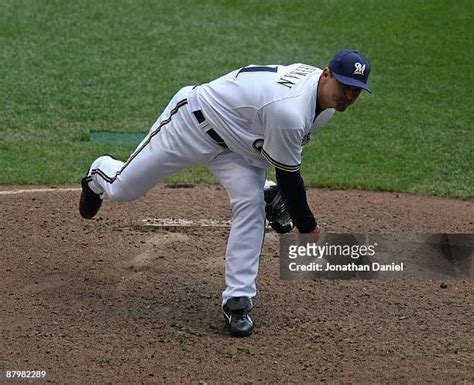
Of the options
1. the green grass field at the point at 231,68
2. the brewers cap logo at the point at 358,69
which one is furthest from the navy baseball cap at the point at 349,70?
the green grass field at the point at 231,68

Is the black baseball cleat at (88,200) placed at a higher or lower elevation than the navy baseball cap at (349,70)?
lower

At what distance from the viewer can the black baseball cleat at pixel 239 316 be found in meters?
6.00

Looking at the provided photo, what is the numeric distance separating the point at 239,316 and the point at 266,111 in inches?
48.7

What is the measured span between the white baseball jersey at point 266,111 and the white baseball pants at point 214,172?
0.10m

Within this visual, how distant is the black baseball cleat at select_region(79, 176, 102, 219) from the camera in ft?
23.1

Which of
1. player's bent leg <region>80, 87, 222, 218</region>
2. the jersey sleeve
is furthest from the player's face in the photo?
player's bent leg <region>80, 87, 222, 218</region>

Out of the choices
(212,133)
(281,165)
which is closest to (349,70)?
(281,165)

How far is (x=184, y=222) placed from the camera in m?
7.93

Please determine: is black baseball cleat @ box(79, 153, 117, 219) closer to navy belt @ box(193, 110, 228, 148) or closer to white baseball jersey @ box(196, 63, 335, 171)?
navy belt @ box(193, 110, 228, 148)

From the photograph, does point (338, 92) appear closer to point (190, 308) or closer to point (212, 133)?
point (212, 133)

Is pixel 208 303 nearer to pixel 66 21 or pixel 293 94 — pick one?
pixel 293 94

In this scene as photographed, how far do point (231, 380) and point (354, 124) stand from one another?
594 cm

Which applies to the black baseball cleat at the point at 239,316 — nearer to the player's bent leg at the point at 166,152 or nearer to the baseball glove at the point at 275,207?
the baseball glove at the point at 275,207

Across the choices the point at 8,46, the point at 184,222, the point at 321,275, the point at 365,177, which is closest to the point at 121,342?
the point at 321,275
